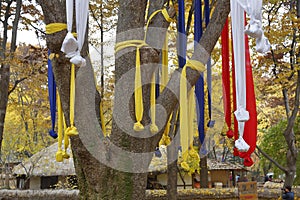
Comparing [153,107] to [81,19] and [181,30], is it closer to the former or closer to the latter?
[81,19]

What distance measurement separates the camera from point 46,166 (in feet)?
46.6

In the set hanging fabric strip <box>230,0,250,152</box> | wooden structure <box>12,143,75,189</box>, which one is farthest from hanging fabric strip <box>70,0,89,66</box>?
wooden structure <box>12,143,75,189</box>

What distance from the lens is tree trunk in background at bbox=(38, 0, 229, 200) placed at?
11.6 feet

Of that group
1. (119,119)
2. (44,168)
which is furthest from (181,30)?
(44,168)

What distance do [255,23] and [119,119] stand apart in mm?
1438

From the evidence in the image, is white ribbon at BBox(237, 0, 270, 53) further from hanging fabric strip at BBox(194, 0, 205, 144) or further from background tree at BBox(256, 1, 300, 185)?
background tree at BBox(256, 1, 300, 185)

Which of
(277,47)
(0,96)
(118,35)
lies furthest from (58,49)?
(277,47)

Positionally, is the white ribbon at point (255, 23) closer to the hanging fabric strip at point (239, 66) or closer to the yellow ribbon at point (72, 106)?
the hanging fabric strip at point (239, 66)

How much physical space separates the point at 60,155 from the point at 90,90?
1.92 ft

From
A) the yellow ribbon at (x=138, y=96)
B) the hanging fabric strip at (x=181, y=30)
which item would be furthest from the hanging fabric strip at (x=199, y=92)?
the yellow ribbon at (x=138, y=96)

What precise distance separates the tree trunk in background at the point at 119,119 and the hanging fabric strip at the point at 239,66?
475 mm

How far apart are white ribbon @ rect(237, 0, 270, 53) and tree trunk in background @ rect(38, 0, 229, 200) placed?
708mm

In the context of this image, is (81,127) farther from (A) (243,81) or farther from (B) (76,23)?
(A) (243,81)

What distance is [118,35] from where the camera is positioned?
12.6 feet
